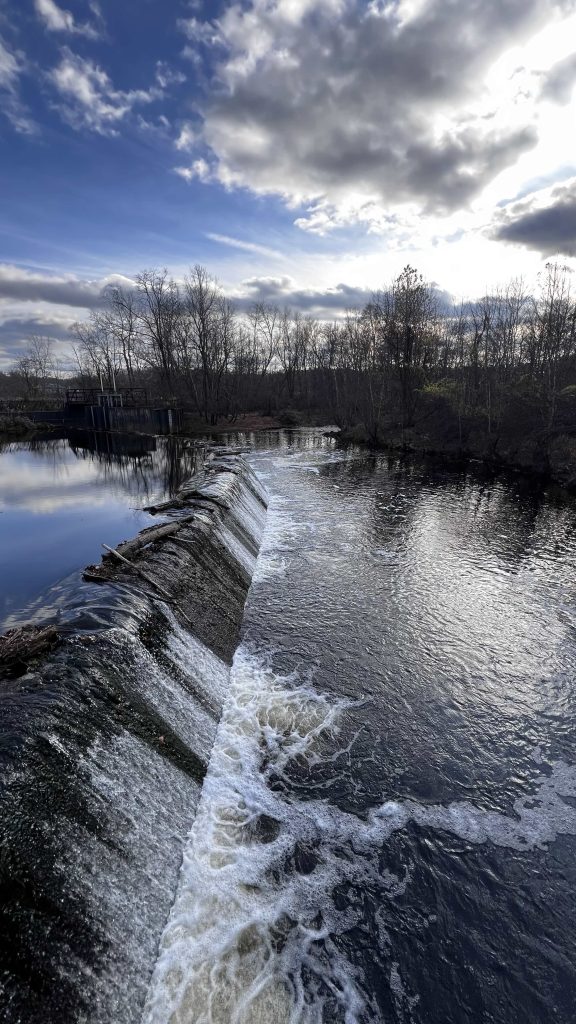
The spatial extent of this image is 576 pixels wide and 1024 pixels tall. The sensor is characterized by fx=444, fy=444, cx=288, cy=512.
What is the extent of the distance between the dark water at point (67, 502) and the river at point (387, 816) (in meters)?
4.57

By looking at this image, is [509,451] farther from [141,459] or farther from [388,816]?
[388,816]

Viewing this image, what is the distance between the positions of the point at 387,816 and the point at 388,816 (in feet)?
0.04

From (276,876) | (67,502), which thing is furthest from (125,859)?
(67,502)

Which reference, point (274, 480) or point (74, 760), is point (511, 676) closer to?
point (74, 760)

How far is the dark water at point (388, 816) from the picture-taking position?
11.5 ft

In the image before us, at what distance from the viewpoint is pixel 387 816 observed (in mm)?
4926

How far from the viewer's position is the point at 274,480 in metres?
22.0

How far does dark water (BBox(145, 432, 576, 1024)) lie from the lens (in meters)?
3.49

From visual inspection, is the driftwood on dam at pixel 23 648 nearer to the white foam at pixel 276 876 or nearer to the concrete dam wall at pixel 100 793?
the concrete dam wall at pixel 100 793

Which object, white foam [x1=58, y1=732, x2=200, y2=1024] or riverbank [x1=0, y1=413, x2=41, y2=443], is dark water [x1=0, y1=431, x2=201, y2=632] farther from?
riverbank [x1=0, y1=413, x2=41, y2=443]

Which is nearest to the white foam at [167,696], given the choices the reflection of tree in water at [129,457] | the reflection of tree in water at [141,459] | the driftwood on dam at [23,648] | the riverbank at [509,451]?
the driftwood on dam at [23,648]

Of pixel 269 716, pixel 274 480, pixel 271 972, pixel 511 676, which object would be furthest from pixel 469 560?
pixel 274 480

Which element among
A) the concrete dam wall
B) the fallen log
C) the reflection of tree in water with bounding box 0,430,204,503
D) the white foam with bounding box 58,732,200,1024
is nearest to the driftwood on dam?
the concrete dam wall

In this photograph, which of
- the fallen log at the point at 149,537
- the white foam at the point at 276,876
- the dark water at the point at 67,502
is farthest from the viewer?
the dark water at the point at 67,502
